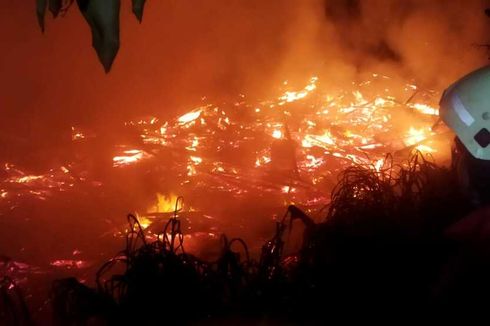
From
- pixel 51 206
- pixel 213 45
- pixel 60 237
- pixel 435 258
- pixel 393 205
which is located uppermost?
pixel 213 45

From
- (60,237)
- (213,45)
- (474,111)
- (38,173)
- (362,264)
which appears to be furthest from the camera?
(213,45)

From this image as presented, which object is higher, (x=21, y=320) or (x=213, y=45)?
(x=213, y=45)

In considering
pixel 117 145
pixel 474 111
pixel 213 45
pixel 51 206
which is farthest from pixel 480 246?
pixel 213 45

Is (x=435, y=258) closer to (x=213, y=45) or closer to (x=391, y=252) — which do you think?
(x=391, y=252)

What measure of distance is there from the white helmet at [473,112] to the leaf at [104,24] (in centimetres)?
236

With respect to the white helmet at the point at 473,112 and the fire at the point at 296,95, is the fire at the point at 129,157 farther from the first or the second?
the white helmet at the point at 473,112

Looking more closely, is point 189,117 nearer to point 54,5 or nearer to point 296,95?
point 296,95

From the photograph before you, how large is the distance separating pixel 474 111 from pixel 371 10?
6.28 m

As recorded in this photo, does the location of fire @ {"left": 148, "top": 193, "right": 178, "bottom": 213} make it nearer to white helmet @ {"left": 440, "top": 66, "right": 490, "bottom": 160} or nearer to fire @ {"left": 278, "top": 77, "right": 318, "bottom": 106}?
fire @ {"left": 278, "top": 77, "right": 318, "bottom": 106}

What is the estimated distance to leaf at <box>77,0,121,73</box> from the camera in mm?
950

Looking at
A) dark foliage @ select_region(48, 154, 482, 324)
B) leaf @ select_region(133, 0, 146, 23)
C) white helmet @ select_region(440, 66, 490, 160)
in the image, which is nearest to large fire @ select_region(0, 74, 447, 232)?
dark foliage @ select_region(48, 154, 482, 324)

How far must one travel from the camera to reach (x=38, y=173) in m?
5.28

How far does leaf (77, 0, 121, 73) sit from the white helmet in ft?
7.74

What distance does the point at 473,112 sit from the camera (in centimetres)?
268
